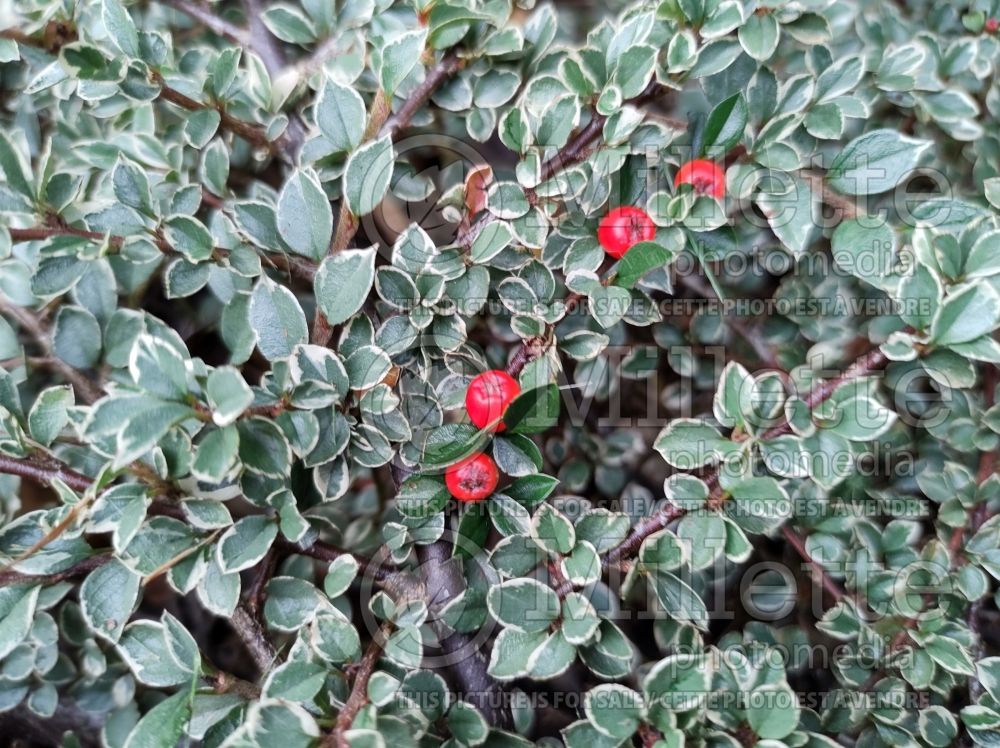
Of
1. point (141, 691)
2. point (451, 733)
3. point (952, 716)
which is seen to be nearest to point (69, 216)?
point (141, 691)

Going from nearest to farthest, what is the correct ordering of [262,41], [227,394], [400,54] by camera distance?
[227,394]
[400,54]
[262,41]

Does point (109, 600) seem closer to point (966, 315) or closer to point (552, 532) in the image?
point (552, 532)

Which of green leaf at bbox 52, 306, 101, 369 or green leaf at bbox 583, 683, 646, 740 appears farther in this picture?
green leaf at bbox 52, 306, 101, 369

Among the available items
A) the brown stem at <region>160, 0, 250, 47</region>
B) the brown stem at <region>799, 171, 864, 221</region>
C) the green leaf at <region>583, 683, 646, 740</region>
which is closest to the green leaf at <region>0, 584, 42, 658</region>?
the green leaf at <region>583, 683, 646, 740</region>

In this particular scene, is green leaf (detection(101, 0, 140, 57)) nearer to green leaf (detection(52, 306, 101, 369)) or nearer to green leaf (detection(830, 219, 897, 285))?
green leaf (detection(52, 306, 101, 369))

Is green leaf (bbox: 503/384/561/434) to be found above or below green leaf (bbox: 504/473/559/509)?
above

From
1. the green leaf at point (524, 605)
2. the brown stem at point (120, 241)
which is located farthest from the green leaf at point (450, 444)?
the brown stem at point (120, 241)

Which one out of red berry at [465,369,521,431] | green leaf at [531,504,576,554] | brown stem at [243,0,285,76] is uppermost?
brown stem at [243,0,285,76]

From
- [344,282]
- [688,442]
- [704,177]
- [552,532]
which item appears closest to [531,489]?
[552,532]

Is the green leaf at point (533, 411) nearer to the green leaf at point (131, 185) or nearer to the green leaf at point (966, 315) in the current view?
the green leaf at point (966, 315)
